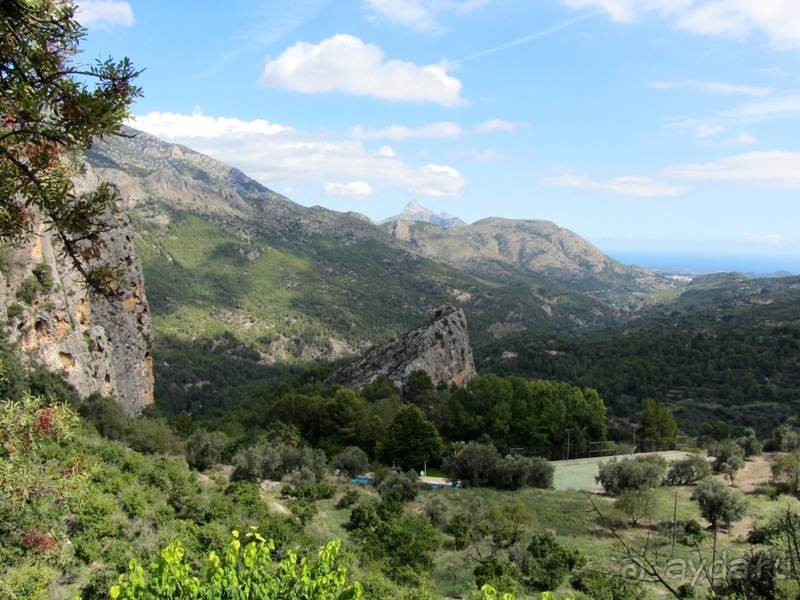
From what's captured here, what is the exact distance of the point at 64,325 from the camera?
3684cm

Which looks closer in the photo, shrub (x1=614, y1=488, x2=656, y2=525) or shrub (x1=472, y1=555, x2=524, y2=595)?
shrub (x1=472, y1=555, x2=524, y2=595)

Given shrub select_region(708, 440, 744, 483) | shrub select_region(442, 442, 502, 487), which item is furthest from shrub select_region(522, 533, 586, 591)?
shrub select_region(708, 440, 744, 483)

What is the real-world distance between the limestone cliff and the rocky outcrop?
1044 inches

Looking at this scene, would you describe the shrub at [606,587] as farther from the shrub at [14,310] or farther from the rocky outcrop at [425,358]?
the rocky outcrop at [425,358]

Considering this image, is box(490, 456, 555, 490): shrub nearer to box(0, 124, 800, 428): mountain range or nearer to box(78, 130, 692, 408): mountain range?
box(0, 124, 800, 428): mountain range

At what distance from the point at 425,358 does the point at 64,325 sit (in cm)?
3910

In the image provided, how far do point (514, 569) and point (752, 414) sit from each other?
58.5 metres

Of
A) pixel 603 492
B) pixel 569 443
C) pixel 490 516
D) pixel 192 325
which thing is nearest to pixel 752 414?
pixel 569 443

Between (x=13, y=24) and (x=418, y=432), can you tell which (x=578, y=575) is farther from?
(x=418, y=432)

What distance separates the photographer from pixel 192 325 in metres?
125

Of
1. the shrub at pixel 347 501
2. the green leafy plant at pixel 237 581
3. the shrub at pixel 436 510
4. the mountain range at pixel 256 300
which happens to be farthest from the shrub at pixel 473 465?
the mountain range at pixel 256 300

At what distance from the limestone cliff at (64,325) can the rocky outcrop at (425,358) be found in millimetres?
26530

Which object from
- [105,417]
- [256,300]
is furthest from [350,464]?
[256,300]

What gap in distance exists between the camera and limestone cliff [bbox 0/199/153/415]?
32.9 m
